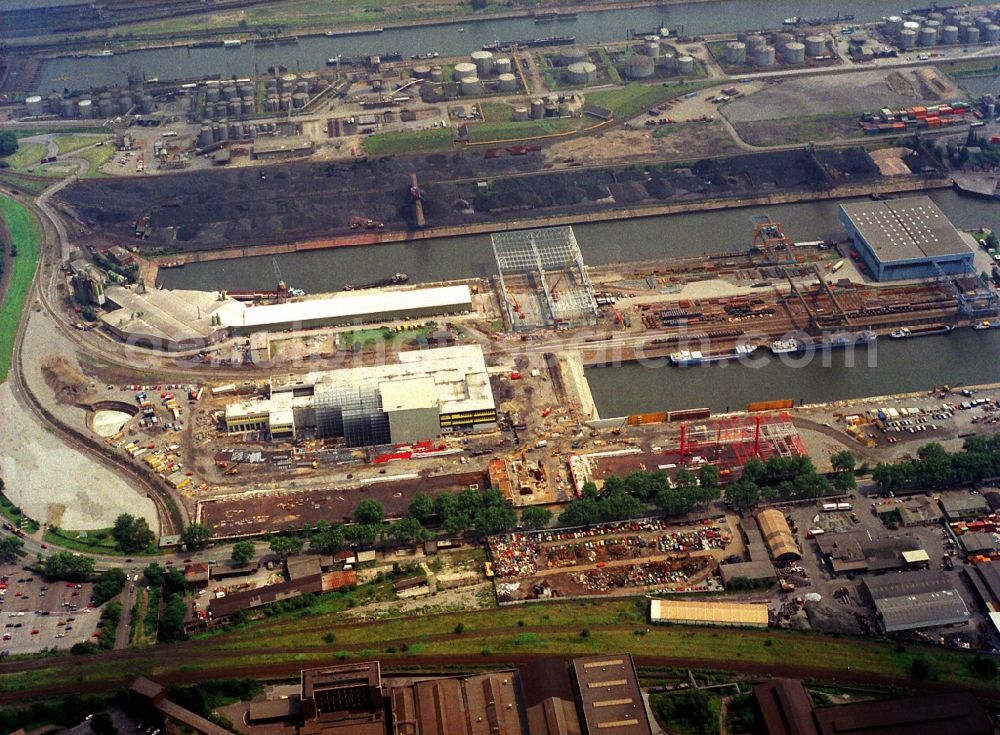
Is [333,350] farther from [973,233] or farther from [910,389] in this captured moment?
[973,233]

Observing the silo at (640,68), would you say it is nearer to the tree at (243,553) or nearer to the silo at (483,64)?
the silo at (483,64)

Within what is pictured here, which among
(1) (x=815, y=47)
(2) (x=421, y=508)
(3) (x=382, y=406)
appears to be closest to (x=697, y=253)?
(3) (x=382, y=406)

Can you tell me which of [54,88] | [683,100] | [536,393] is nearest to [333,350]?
[536,393]

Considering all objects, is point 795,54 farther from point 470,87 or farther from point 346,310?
point 346,310

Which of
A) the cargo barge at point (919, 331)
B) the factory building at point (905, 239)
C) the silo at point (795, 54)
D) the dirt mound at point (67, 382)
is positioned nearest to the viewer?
the dirt mound at point (67, 382)

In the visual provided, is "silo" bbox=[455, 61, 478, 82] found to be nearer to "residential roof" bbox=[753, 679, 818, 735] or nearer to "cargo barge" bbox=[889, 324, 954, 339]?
"cargo barge" bbox=[889, 324, 954, 339]

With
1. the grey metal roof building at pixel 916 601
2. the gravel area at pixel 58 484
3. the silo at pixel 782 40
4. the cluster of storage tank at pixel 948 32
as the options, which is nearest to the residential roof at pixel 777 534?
the grey metal roof building at pixel 916 601
